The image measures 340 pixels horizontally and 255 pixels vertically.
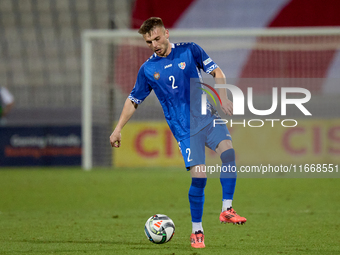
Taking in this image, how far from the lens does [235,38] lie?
44.5 feet

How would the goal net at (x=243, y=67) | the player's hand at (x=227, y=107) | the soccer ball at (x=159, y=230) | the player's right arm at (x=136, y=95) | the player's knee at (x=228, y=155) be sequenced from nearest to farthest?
the player's hand at (x=227, y=107) → the soccer ball at (x=159, y=230) → the player's knee at (x=228, y=155) → the player's right arm at (x=136, y=95) → the goal net at (x=243, y=67)

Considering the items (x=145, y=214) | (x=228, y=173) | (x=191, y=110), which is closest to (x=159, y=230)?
(x=228, y=173)

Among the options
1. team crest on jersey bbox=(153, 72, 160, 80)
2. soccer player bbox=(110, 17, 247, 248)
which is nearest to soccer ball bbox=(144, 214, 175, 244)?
soccer player bbox=(110, 17, 247, 248)

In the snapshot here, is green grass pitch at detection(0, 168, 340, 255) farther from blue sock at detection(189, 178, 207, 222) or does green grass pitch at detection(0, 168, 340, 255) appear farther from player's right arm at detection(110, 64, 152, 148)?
player's right arm at detection(110, 64, 152, 148)

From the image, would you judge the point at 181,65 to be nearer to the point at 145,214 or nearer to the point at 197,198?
the point at 197,198

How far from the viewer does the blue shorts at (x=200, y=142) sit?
4.61 metres

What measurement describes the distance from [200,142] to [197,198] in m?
0.49

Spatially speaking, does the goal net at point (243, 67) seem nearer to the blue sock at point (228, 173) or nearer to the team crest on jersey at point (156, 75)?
the team crest on jersey at point (156, 75)

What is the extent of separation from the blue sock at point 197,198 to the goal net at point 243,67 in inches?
326

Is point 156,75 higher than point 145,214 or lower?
higher

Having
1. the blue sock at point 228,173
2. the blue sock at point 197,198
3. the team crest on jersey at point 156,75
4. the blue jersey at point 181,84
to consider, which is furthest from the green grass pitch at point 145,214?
the team crest on jersey at point 156,75

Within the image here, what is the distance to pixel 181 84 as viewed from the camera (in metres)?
4.72

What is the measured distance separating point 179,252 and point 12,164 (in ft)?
35.3

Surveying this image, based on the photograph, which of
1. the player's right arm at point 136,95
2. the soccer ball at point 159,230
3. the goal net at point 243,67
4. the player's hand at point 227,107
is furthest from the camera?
the goal net at point 243,67
